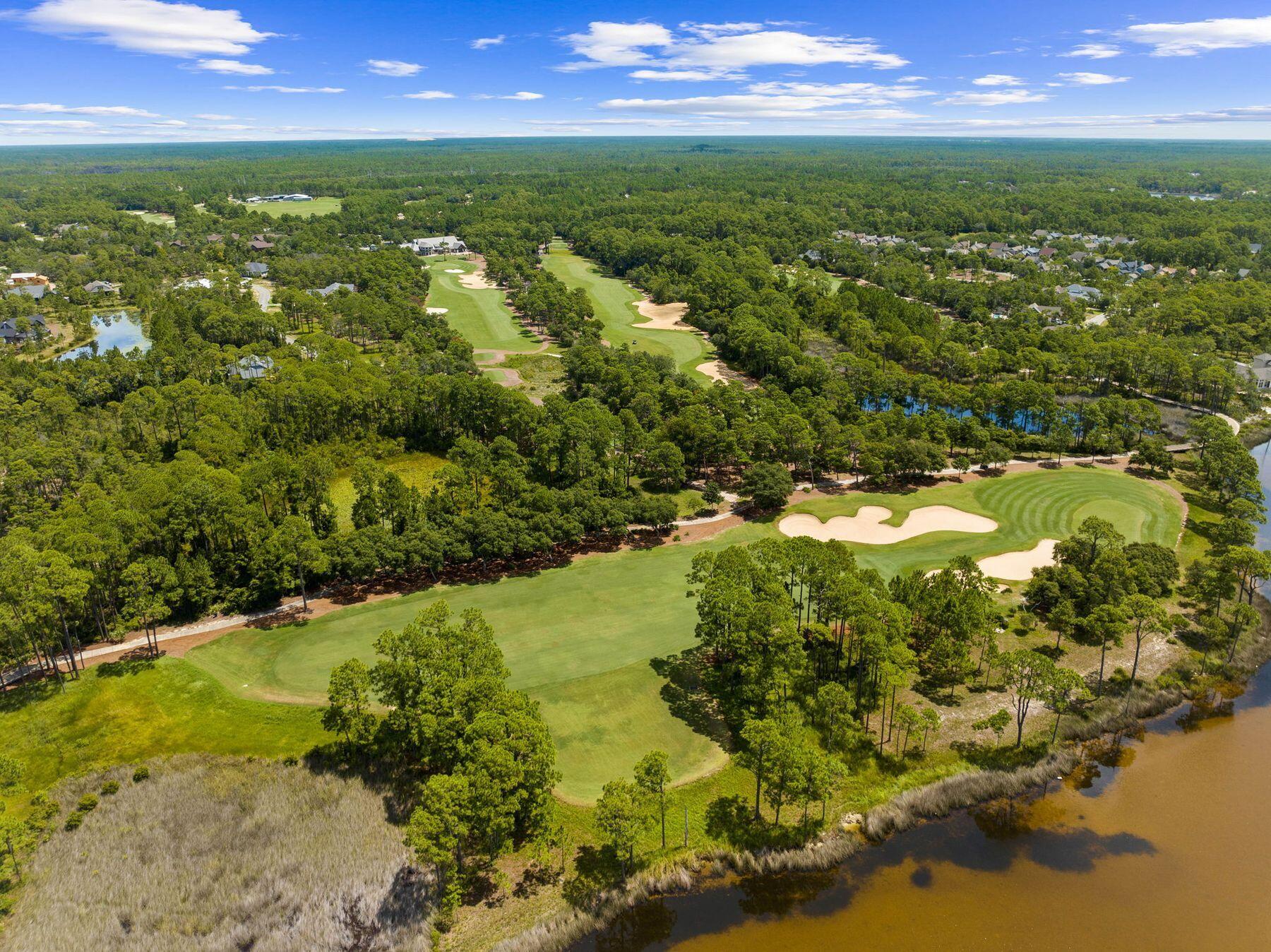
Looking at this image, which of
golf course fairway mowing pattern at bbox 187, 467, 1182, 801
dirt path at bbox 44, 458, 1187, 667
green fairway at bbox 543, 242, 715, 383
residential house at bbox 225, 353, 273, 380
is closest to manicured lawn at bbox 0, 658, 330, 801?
golf course fairway mowing pattern at bbox 187, 467, 1182, 801

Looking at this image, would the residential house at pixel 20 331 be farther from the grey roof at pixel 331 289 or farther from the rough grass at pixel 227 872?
the rough grass at pixel 227 872

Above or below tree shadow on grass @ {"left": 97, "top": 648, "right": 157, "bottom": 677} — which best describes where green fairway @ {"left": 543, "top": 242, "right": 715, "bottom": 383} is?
above

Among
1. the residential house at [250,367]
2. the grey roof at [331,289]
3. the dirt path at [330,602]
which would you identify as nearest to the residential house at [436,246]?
the grey roof at [331,289]

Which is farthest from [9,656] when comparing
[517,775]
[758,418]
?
[758,418]

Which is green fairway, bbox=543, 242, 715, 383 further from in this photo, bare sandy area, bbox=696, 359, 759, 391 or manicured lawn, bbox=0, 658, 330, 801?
manicured lawn, bbox=0, 658, 330, 801

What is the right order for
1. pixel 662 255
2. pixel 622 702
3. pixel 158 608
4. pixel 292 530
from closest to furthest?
Result: 1. pixel 622 702
2. pixel 158 608
3. pixel 292 530
4. pixel 662 255

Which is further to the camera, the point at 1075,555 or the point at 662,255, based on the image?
the point at 662,255

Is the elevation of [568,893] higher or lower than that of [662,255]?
lower

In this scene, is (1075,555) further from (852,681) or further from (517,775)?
(517,775)
